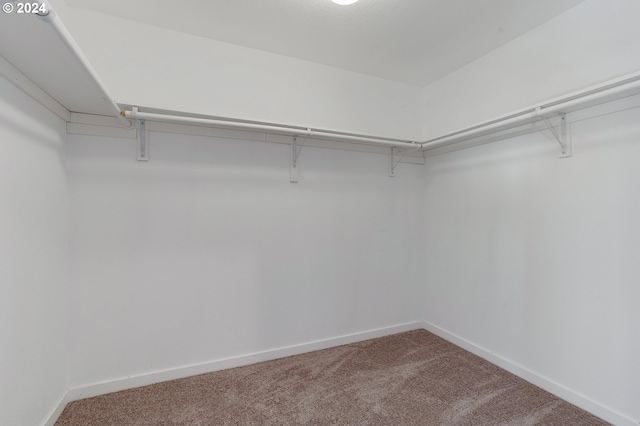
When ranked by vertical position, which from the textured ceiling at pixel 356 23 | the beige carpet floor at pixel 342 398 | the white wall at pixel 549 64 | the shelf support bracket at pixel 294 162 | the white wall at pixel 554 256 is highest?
the textured ceiling at pixel 356 23

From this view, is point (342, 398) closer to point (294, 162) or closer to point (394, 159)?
point (294, 162)

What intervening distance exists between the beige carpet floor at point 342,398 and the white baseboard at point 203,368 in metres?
0.05

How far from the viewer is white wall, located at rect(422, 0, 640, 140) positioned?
1718 millimetres

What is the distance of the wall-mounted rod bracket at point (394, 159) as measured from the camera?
3031 mm

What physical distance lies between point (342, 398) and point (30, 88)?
8.33 ft

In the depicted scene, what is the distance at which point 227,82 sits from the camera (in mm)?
2312

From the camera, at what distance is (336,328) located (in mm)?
2770

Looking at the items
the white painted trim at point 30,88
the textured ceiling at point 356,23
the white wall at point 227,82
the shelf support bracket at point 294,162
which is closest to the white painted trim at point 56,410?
the white painted trim at point 30,88

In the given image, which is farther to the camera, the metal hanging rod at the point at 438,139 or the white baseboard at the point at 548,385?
the white baseboard at the point at 548,385

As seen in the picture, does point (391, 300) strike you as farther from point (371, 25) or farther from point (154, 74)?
point (154, 74)

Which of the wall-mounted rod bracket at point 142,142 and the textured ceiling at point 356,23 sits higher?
the textured ceiling at point 356,23

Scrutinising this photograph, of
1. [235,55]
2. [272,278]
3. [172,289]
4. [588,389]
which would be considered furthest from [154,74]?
[588,389]

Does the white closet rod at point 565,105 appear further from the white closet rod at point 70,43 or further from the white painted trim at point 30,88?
the white painted trim at point 30,88

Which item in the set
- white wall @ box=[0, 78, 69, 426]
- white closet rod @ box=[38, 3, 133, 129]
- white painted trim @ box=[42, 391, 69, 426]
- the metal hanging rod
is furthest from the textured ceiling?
white painted trim @ box=[42, 391, 69, 426]
